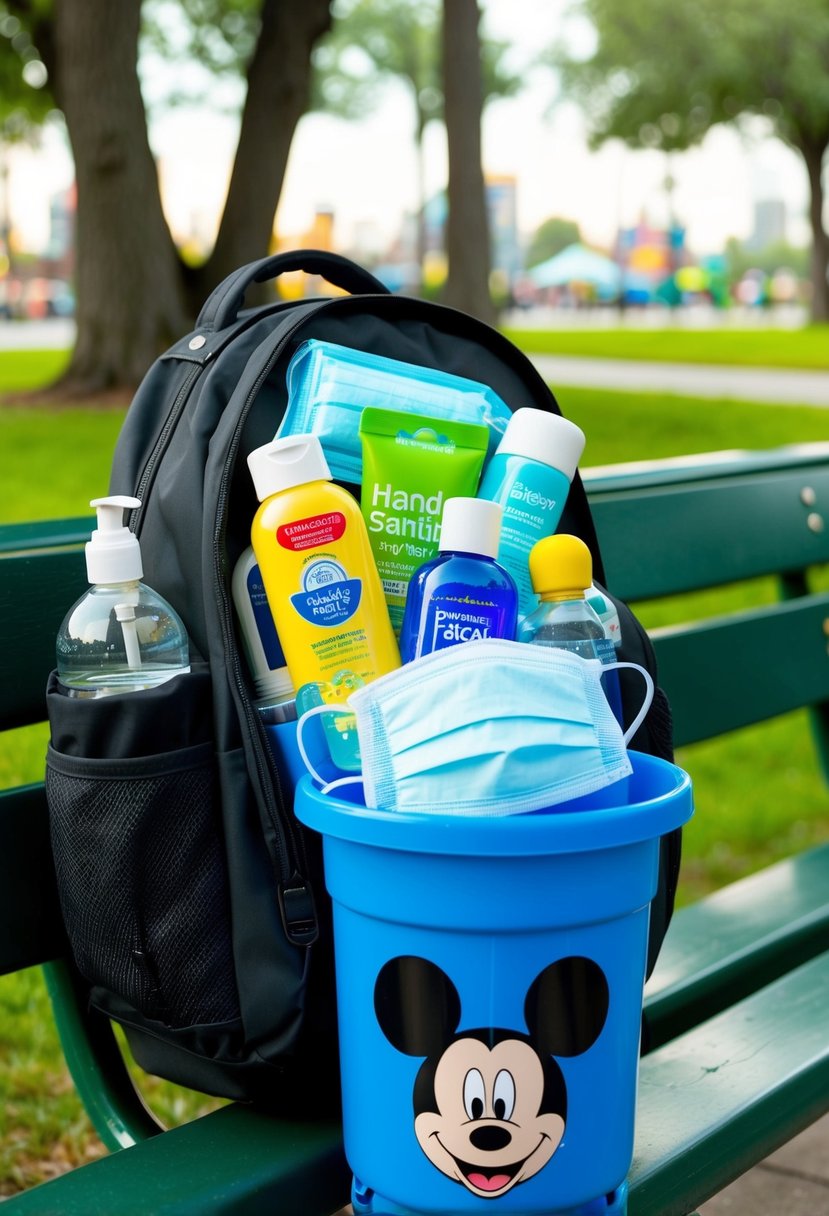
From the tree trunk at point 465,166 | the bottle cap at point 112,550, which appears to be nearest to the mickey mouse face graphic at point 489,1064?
the bottle cap at point 112,550

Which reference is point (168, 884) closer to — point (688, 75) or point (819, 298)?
point (688, 75)

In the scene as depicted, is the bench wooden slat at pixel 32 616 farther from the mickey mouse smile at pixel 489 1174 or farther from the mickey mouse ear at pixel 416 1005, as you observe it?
the mickey mouse smile at pixel 489 1174

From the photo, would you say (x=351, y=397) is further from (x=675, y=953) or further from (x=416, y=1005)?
(x=675, y=953)

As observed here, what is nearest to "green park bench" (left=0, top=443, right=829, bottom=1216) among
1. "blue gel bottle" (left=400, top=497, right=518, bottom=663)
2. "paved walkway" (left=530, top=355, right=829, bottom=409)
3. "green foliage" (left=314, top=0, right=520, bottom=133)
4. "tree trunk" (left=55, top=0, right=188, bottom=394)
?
"blue gel bottle" (left=400, top=497, right=518, bottom=663)

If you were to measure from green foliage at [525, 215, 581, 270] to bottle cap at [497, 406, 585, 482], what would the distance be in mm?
75555

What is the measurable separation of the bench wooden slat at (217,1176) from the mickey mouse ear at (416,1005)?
21 centimetres

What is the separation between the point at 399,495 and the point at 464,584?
0.16m

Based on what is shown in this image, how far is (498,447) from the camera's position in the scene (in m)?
1.45

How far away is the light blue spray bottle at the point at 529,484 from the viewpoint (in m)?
1.38

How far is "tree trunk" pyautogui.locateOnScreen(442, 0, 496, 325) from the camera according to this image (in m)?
9.77

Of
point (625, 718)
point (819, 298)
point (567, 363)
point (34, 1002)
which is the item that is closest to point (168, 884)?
Result: point (625, 718)

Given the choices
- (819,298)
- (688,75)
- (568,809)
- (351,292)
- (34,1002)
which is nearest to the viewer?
(568,809)

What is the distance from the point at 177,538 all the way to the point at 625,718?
0.51 meters

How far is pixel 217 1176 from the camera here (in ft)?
4.10
